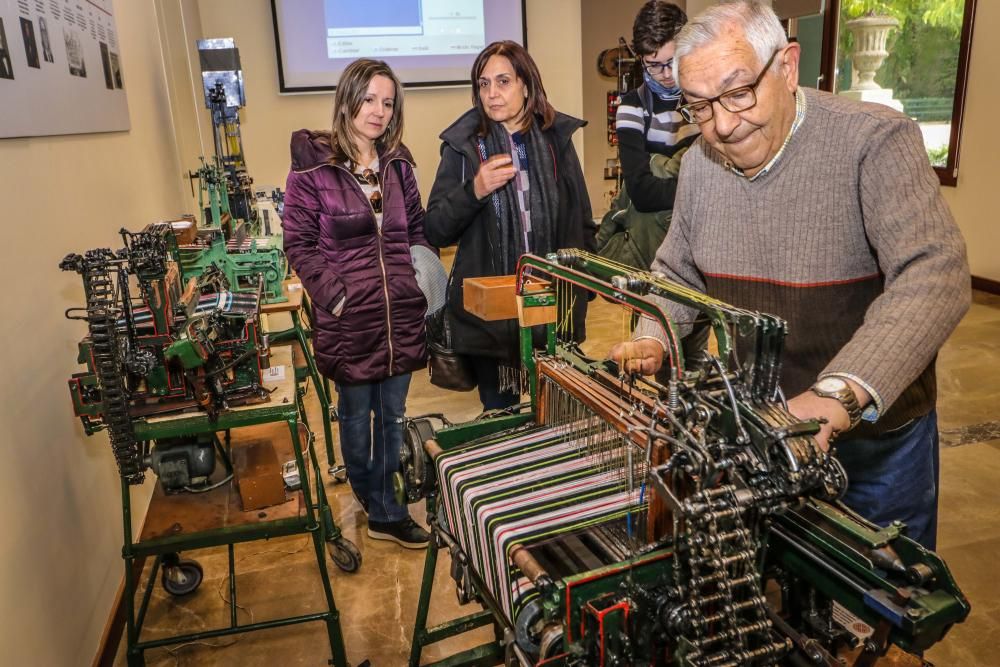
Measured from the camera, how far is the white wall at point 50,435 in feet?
5.83

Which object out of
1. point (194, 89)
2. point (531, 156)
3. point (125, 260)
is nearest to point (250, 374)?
point (125, 260)

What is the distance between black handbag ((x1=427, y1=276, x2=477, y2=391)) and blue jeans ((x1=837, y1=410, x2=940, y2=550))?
1418 millimetres

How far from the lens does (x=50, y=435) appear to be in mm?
2045

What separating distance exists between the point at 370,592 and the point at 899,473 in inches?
68.6

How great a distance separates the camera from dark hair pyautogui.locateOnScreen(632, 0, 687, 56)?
2.34m

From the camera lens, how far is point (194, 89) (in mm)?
5551

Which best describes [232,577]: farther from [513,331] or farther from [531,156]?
[531,156]

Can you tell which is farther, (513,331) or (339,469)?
(339,469)

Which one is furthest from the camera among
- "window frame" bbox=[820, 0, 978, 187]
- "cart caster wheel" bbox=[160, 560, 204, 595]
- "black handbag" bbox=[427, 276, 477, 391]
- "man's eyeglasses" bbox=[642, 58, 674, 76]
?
"window frame" bbox=[820, 0, 978, 187]

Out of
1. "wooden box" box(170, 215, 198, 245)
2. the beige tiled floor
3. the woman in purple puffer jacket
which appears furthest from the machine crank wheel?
"wooden box" box(170, 215, 198, 245)

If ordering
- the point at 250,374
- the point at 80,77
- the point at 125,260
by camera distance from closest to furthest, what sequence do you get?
the point at 125,260 < the point at 250,374 < the point at 80,77

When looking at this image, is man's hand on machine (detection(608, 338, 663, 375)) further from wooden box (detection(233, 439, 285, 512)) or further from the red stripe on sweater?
wooden box (detection(233, 439, 285, 512))

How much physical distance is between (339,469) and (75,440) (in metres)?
1.24

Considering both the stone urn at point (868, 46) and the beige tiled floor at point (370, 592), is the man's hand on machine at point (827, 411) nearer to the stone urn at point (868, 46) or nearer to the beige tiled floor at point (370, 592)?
the beige tiled floor at point (370, 592)
